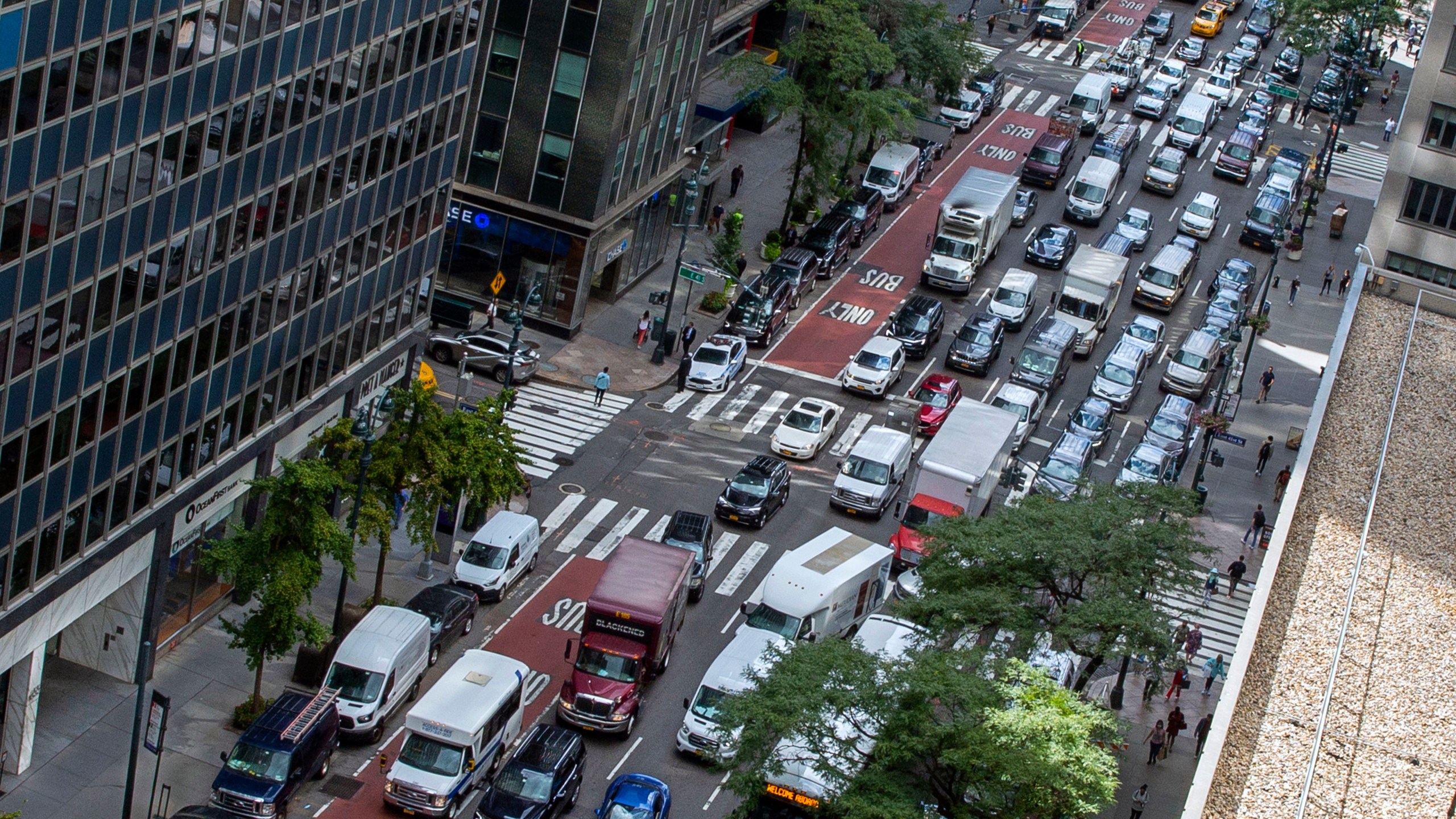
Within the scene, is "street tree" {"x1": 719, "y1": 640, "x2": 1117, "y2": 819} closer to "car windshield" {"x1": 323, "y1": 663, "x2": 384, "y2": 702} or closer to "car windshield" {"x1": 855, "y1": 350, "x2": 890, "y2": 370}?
"car windshield" {"x1": 323, "y1": 663, "x2": 384, "y2": 702}

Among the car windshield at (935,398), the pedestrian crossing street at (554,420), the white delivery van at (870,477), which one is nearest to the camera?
the white delivery van at (870,477)

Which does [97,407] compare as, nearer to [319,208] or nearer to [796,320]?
[319,208]


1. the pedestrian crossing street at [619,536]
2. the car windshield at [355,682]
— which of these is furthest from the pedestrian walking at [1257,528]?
the car windshield at [355,682]

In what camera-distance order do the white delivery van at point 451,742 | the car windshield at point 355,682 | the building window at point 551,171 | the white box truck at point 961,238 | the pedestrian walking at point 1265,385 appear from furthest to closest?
the white box truck at point 961,238 < the pedestrian walking at point 1265,385 < the building window at point 551,171 < the car windshield at point 355,682 < the white delivery van at point 451,742

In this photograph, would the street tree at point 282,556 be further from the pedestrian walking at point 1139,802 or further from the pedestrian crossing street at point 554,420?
the pedestrian walking at point 1139,802

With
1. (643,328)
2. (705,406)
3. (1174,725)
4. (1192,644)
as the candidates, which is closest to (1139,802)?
(1174,725)

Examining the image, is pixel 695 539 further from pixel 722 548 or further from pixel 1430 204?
pixel 1430 204
